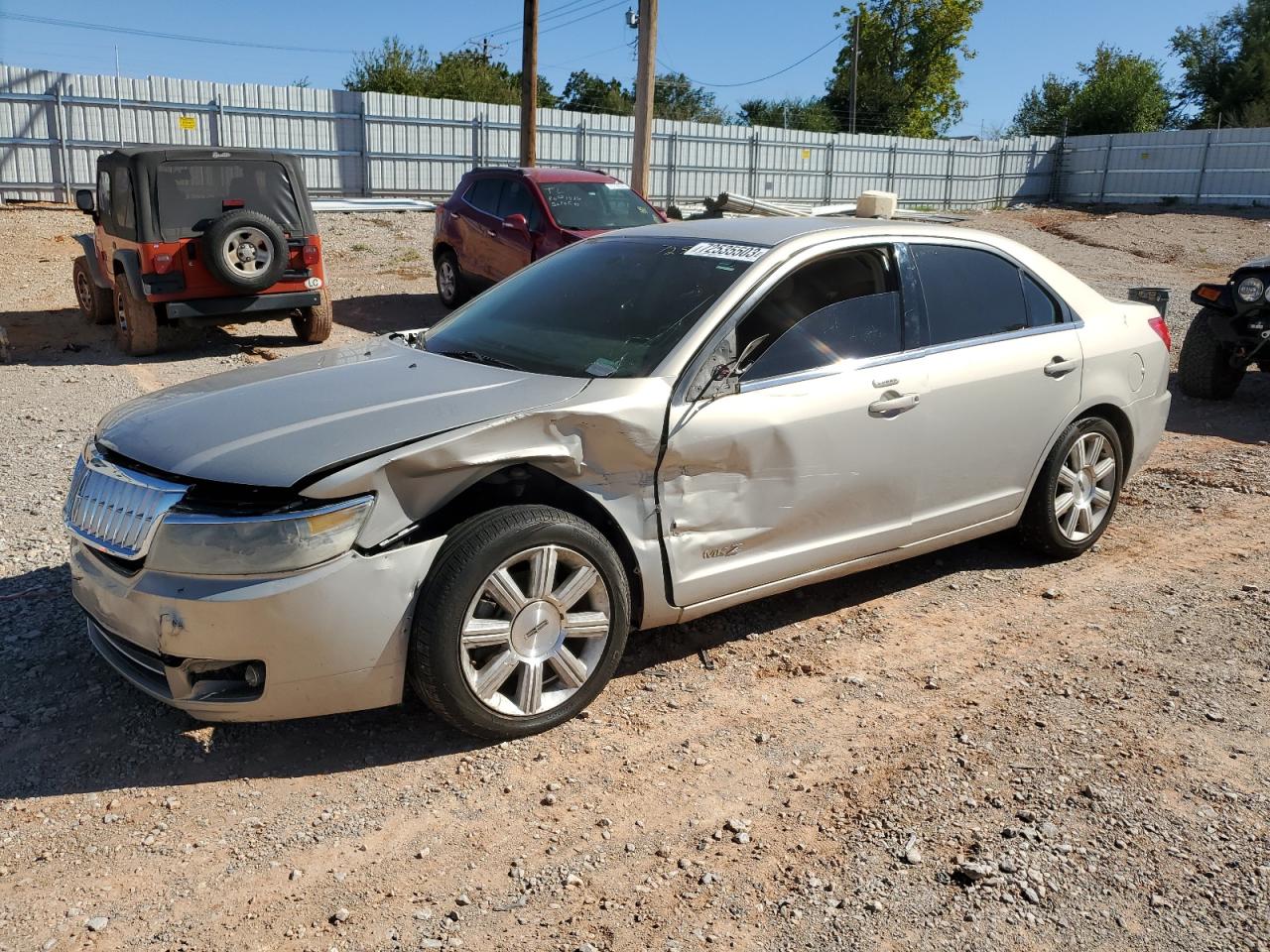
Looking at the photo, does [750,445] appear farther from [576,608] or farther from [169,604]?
[169,604]

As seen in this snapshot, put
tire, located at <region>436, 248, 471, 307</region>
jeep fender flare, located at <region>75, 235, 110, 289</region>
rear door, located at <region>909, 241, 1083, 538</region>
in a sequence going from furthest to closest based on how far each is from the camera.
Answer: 1. tire, located at <region>436, 248, 471, 307</region>
2. jeep fender flare, located at <region>75, 235, 110, 289</region>
3. rear door, located at <region>909, 241, 1083, 538</region>

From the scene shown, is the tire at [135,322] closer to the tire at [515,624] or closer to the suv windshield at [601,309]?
the suv windshield at [601,309]

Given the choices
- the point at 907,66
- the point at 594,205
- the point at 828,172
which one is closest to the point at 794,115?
the point at 907,66

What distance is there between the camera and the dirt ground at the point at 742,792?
2715 millimetres

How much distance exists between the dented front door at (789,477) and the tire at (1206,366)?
5.70 meters

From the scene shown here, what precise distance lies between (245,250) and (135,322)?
1.29 meters

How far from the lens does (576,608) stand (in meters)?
3.58

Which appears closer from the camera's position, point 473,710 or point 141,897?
point 141,897

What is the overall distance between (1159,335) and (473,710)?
13.1ft

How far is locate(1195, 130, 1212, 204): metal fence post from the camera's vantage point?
105 feet

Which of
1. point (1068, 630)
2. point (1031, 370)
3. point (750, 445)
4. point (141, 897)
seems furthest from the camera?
point (1031, 370)

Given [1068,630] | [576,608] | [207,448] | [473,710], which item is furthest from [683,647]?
[207,448]

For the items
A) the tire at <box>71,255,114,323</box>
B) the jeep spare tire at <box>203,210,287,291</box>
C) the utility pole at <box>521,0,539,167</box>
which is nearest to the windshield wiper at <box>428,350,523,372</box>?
the jeep spare tire at <box>203,210,287,291</box>

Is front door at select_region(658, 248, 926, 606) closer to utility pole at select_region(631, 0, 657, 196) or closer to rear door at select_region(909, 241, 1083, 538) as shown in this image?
rear door at select_region(909, 241, 1083, 538)
